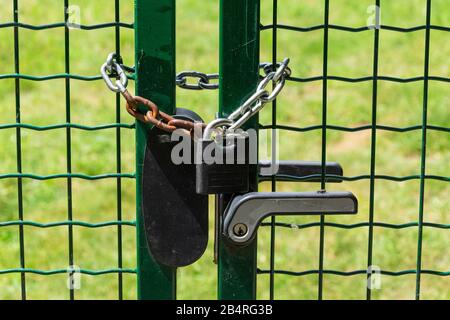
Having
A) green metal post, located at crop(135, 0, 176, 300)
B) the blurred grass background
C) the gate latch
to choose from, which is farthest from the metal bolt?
the blurred grass background

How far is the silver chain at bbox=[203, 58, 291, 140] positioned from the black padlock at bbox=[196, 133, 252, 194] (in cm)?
2

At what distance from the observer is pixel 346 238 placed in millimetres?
4426

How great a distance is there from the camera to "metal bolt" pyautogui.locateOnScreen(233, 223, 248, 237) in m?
2.26

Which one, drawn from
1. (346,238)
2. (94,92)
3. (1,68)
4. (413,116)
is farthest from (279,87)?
(1,68)

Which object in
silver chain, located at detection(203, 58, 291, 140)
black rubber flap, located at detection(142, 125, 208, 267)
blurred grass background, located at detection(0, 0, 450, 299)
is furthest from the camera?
blurred grass background, located at detection(0, 0, 450, 299)

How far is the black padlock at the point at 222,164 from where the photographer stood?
218 centimetres

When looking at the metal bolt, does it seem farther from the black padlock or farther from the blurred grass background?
the blurred grass background

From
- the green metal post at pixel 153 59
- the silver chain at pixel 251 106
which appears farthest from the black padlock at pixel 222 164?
the green metal post at pixel 153 59

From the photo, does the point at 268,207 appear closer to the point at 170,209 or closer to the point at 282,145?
the point at 170,209

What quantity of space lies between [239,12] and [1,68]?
3960mm

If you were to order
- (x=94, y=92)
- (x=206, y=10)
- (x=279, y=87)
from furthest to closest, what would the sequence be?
(x=206, y=10)
(x=94, y=92)
(x=279, y=87)

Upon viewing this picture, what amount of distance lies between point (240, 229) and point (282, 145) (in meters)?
2.88

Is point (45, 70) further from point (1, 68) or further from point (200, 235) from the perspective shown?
point (200, 235)

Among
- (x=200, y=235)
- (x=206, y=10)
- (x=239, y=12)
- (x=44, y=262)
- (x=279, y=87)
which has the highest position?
(x=206, y=10)
